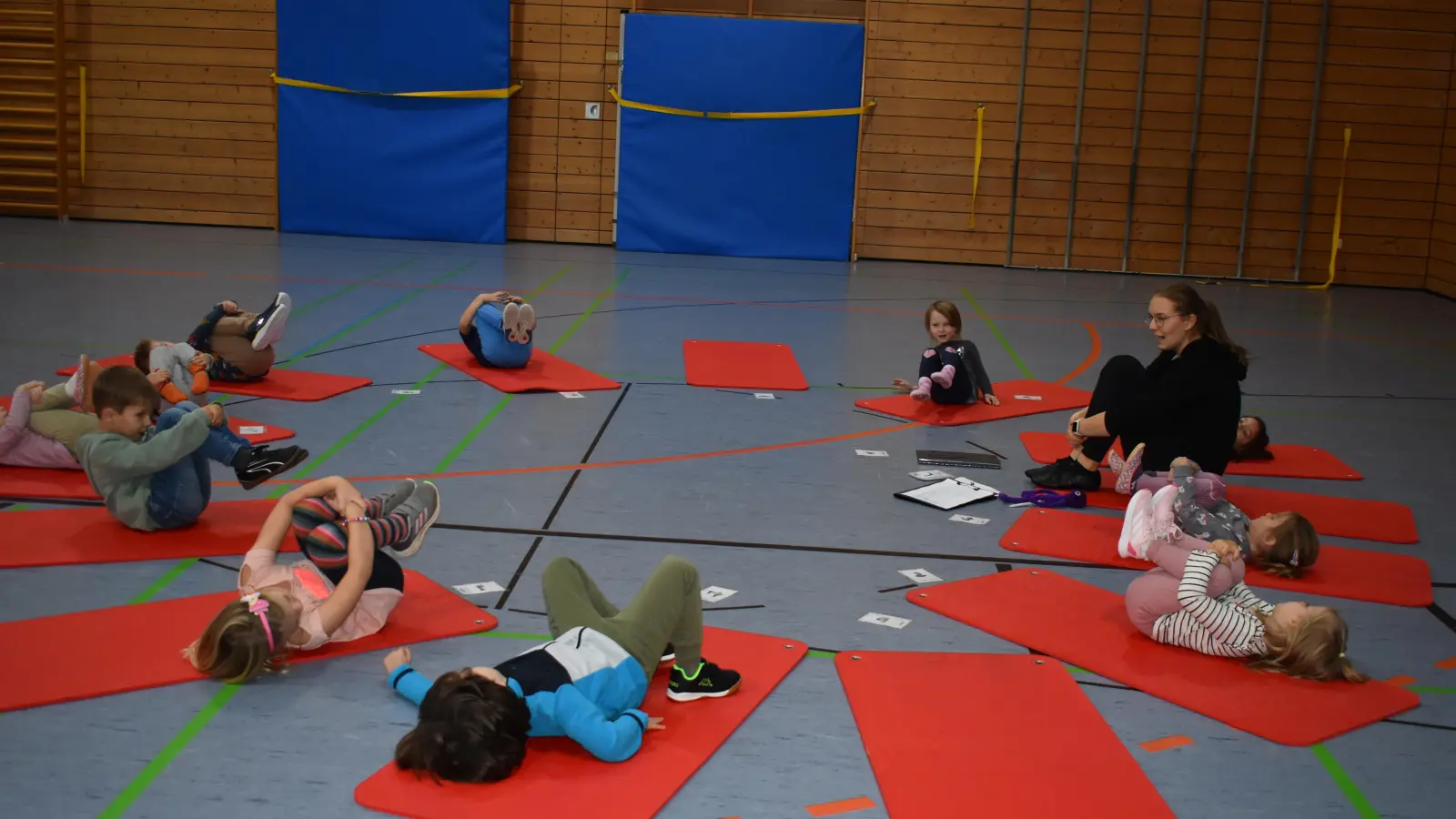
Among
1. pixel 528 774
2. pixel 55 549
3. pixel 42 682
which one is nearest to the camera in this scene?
pixel 528 774

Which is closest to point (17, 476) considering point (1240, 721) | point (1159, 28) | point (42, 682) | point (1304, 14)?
point (42, 682)

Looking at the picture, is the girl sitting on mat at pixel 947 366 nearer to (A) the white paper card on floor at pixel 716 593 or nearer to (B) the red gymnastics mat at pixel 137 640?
(A) the white paper card on floor at pixel 716 593

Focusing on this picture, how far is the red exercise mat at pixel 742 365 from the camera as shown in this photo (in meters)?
7.32

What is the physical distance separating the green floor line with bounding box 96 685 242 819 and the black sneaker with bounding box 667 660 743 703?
1.17 m

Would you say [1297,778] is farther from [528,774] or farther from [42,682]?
[42,682]

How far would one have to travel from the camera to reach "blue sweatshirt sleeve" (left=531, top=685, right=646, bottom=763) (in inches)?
119

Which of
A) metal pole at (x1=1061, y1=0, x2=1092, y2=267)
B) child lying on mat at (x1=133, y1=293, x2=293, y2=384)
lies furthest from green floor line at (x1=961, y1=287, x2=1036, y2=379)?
child lying on mat at (x1=133, y1=293, x2=293, y2=384)

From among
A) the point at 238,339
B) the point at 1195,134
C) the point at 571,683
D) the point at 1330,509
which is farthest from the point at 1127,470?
the point at 1195,134

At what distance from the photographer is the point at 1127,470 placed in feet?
18.0

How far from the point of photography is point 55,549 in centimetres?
421

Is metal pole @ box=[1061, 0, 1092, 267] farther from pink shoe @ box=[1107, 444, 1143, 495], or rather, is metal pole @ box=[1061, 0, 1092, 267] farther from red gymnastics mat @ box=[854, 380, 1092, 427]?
pink shoe @ box=[1107, 444, 1143, 495]

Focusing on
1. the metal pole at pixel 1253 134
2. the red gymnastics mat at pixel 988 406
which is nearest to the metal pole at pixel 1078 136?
the metal pole at pixel 1253 134

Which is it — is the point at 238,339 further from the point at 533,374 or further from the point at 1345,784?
the point at 1345,784

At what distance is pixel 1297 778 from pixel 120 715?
9.81ft
